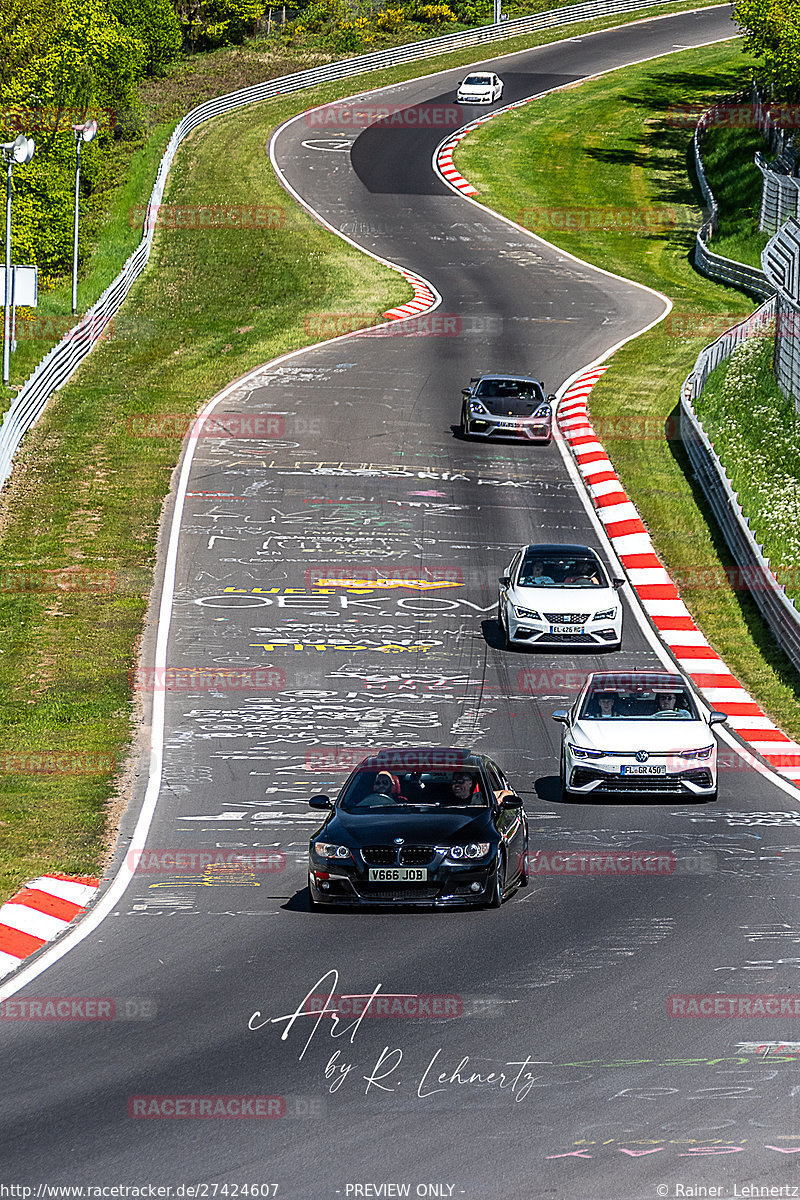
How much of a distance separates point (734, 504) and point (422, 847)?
59.4 ft

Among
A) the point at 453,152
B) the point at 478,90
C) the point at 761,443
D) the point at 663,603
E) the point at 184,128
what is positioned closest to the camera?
the point at 663,603

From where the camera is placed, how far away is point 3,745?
2053 centimetres

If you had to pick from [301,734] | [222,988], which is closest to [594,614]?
[301,734]

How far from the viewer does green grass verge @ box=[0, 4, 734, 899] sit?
63.0ft

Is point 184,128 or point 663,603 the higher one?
point 184,128

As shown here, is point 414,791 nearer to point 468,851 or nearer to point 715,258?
point 468,851

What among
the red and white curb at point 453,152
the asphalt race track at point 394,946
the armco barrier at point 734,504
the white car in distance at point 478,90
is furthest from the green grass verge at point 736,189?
the asphalt race track at point 394,946

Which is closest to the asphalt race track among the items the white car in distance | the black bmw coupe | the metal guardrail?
the black bmw coupe

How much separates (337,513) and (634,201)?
39.6 meters

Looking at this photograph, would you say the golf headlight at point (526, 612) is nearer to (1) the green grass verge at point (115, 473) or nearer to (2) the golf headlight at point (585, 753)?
(1) the green grass verge at point (115, 473)

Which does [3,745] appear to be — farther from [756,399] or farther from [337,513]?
[756,399]

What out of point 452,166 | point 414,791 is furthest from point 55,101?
point 414,791

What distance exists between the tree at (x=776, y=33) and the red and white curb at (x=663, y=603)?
23.0 meters

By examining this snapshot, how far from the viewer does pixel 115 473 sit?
35.5 metres
